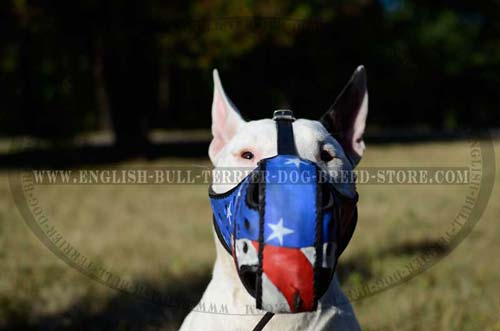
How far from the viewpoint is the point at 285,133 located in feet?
5.36

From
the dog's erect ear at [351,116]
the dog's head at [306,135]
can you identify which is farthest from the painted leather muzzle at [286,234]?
the dog's erect ear at [351,116]

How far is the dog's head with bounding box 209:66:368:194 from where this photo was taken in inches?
64.7

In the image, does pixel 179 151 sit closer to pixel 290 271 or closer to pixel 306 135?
pixel 306 135

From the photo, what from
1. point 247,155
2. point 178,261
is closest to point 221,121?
point 247,155

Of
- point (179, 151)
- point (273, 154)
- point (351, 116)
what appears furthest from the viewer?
point (179, 151)

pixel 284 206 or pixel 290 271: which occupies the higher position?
pixel 284 206

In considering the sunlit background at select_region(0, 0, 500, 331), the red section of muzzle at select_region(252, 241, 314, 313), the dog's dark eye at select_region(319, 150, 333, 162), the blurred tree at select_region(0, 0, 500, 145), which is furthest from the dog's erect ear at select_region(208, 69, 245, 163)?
the blurred tree at select_region(0, 0, 500, 145)

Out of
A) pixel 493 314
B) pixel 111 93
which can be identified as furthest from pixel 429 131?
pixel 493 314

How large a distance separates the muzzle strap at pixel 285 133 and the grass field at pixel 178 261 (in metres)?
1.91

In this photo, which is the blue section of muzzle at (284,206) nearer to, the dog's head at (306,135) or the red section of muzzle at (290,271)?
the red section of muzzle at (290,271)

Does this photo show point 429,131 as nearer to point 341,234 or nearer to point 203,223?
point 203,223

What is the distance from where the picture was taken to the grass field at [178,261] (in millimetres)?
3449

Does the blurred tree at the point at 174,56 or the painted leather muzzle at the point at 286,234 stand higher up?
the blurred tree at the point at 174,56

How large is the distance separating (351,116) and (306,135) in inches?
17.9
